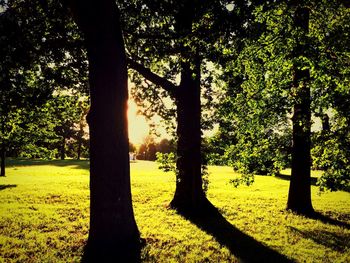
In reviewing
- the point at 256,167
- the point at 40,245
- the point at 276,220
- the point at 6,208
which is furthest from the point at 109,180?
the point at 6,208

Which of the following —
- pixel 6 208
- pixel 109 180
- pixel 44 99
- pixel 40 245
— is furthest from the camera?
pixel 6 208

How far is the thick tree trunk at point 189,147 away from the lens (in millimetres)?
14516

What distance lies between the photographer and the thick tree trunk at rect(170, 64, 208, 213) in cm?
1452

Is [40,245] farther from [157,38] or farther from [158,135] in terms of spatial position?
[158,135]

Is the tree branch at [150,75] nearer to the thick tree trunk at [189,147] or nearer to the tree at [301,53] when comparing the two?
the thick tree trunk at [189,147]

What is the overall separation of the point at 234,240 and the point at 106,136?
17.9ft

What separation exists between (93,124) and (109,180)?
4.82ft

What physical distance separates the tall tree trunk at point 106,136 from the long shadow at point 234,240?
304 cm

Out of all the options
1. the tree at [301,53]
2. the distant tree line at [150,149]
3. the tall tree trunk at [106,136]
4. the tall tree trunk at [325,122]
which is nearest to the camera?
the tree at [301,53]

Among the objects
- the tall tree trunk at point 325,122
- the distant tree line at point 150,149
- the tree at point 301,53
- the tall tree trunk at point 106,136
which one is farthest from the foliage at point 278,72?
the distant tree line at point 150,149

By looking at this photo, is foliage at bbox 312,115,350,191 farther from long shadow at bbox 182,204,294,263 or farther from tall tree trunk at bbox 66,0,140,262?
tall tree trunk at bbox 66,0,140,262

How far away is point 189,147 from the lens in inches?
571

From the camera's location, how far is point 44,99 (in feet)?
39.5

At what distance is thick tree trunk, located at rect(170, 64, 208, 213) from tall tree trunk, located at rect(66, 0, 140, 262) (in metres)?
6.69
